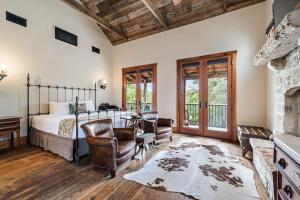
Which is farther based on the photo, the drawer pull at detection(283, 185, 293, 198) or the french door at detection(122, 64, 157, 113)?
the french door at detection(122, 64, 157, 113)

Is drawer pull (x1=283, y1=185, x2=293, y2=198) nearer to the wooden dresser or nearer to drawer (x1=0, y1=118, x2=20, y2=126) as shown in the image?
the wooden dresser

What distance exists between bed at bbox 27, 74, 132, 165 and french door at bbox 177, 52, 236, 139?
2221 mm

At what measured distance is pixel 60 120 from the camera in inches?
127

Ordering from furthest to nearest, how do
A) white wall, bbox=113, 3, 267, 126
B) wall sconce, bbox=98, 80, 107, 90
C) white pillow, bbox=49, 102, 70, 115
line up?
wall sconce, bbox=98, 80, 107, 90 → white pillow, bbox=49, 102, 70, 115 → white wall, bbox=113, 3, 267, 126

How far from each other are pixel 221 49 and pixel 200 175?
3.73 metres

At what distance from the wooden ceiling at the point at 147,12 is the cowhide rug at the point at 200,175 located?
414cm

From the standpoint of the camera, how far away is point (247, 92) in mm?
4160

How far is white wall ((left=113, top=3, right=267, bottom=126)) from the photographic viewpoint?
403 cm

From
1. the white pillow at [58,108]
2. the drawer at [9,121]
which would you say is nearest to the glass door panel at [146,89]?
the white pillow at [58,108]

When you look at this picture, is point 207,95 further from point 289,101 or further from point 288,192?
point 288,192

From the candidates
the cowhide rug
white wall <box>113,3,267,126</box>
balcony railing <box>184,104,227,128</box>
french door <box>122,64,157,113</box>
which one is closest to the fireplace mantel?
the cowhide rug

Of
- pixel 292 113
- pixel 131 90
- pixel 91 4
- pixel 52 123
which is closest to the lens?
pixel 292 113

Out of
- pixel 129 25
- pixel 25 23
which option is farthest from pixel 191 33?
pixel 25 23

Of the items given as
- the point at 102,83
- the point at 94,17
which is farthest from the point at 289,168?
the point at 102,83
